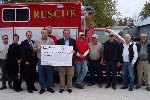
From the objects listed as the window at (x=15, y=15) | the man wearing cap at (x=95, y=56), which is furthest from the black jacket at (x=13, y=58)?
the man wearing cap at (x=95, y=56)

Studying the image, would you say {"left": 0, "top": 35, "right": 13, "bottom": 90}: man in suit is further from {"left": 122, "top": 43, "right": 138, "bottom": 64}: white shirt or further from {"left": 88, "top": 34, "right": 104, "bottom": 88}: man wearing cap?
{"left": 122, "top": 43, "right": 138, "bottom": 64}: white shirt

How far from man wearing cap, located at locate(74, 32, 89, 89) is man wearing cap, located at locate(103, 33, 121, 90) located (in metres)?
0.63

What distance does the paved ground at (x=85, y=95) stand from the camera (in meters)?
9.55

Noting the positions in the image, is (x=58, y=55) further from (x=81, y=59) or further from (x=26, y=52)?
(x=26, y=52)

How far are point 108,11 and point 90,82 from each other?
71.2 ft

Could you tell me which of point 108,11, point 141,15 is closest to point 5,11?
point 108,11

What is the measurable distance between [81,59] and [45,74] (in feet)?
4.13

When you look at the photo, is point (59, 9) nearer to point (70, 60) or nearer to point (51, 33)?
point (51, 33)

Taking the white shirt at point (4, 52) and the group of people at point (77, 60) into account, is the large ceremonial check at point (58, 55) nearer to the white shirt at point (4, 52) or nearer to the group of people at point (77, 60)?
the group of people at point (77, 60)

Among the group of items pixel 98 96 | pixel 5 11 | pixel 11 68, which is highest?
pixel 5 11

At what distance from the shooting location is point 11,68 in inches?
412

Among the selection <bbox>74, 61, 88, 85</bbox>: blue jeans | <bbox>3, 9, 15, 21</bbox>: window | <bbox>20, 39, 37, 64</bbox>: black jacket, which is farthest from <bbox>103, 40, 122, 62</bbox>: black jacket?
<bbox>3, 9, 15, 21</bbox>: window

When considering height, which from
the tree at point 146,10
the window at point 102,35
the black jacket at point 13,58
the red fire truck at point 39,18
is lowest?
the black jacket at point 13,58

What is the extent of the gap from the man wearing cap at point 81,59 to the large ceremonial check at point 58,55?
1.37 ft
